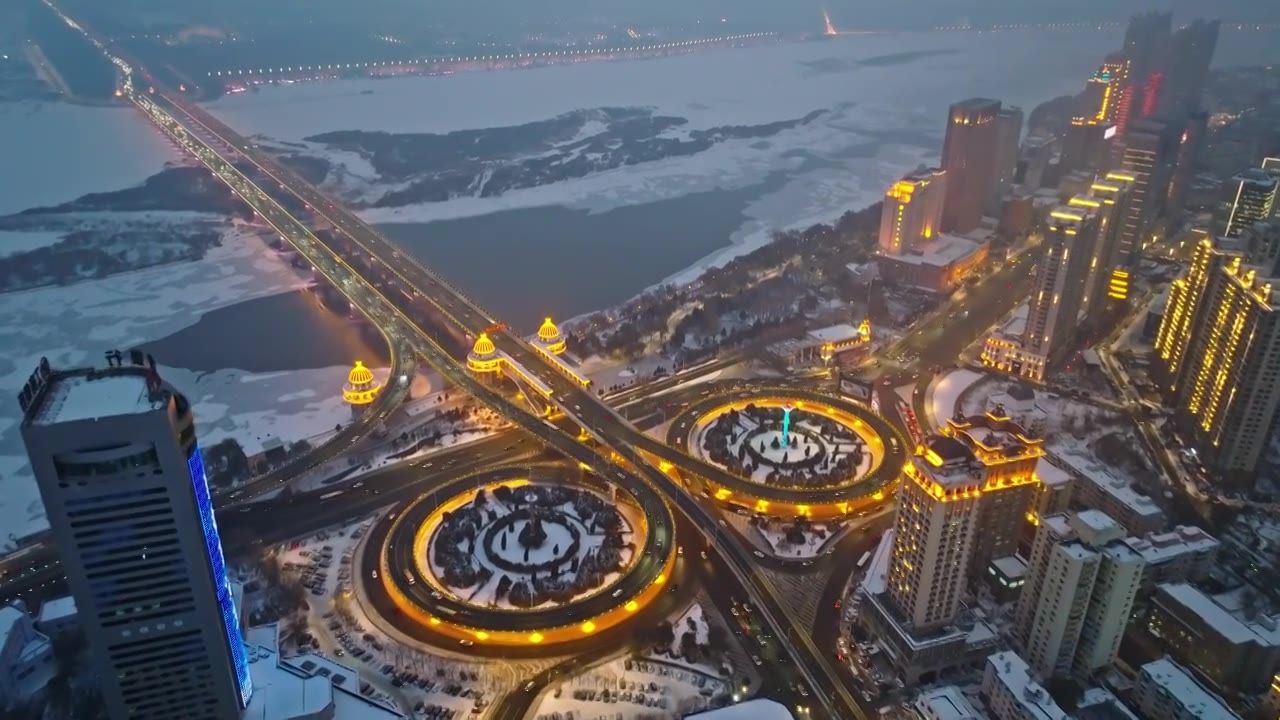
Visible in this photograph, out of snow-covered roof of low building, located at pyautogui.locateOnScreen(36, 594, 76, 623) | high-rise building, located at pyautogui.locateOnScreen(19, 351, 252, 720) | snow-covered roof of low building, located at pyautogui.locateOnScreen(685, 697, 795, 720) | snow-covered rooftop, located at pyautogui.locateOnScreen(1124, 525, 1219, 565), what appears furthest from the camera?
snow-covered rooftop, located at pyautogui.locateOnScreen(1124, 525, 1219, 565)

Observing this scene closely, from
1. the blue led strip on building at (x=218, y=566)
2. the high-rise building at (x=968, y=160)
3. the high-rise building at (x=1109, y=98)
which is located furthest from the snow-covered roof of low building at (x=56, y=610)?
the high-rise building at (x=1109, y=98)

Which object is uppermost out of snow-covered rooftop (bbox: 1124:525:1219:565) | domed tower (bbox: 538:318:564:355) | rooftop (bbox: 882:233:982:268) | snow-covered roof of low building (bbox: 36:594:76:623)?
rooftop (bbox: 882:233:982:268)

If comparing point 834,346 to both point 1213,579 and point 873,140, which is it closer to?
point 1213,579

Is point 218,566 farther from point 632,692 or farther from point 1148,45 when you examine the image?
point 1148,45

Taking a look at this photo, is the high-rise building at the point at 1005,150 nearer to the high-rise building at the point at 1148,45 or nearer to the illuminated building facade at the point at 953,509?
the high-rise building at the point at 1148,45

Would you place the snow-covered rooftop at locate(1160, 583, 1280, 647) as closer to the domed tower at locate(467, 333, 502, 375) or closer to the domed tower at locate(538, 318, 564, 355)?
the domed tower at locate(538, 318, 564, 355)

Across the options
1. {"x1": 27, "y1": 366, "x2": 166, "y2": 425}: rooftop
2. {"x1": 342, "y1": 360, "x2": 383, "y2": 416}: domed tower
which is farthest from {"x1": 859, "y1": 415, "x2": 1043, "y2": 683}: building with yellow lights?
{"x1": 342, "y1": 360, "x2": 383, "y2": 416}: domed tower
